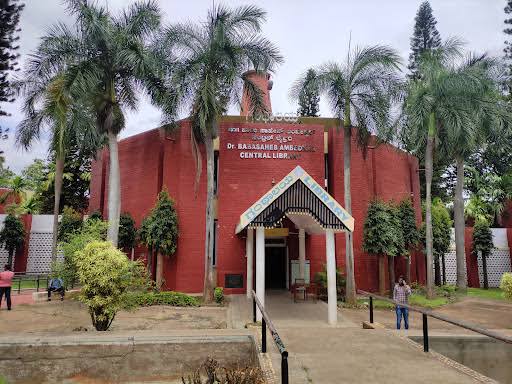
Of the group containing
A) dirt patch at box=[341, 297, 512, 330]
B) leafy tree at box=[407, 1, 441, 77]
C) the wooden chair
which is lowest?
dirt patch at box=[341, 297, 512, 330]

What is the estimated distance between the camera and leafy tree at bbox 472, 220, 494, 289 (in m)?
23.0

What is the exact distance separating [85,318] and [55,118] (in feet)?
26.4

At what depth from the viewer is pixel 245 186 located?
18.4 metres

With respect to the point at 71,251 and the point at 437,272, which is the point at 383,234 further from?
the point at 71,251

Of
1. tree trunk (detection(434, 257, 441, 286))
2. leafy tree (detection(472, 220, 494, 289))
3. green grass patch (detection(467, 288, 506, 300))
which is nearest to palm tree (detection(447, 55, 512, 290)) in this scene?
green grass patch (detection(467, 288, 506, 300))

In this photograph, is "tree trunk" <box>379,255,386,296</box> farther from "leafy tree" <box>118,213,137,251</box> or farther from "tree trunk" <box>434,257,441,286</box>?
"leafy tree" <box>118,213,137,251</box>

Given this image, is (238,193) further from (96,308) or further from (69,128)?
(96,308)

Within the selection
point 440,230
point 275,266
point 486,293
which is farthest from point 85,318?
point 486,293

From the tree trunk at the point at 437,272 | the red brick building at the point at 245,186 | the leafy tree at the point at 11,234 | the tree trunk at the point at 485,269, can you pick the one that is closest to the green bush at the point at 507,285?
the red brick building at the point at 245,186

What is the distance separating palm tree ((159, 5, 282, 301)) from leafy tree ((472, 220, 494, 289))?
610 inches

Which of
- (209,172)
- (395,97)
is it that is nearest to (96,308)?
(209,172)

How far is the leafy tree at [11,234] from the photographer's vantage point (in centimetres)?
2253

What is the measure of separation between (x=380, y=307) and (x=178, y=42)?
13118mm

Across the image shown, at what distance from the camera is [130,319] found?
12.5m
